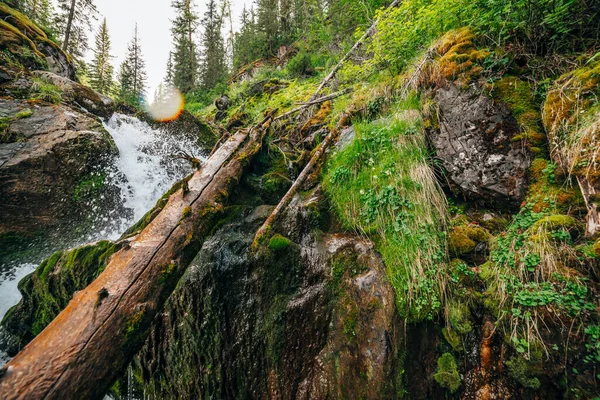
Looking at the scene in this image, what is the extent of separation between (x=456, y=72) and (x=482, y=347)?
298 cm

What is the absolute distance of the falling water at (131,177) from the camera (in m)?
4.61

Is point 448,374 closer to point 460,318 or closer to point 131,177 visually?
point 460,318

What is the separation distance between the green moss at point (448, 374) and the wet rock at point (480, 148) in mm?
1604

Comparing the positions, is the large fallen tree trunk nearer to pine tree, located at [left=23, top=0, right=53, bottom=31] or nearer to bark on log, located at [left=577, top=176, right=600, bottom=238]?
bark on log, located at [left=577, top=176, right=600, bottom=238]

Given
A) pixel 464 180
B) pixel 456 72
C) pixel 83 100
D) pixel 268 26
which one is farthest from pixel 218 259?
pixel 268 26

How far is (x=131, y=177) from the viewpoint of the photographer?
6270 millimetres

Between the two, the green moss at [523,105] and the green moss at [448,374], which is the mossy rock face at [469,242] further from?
the green moss at [523,105]

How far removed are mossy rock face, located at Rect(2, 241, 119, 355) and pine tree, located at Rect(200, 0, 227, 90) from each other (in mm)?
20543

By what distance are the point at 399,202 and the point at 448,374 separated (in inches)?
61.5

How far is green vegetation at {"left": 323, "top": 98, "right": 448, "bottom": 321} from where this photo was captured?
2.17 meters

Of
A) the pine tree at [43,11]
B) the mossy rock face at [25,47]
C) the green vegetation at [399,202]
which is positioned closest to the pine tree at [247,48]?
the mossy rock face at [25,47]

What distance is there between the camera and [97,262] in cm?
338

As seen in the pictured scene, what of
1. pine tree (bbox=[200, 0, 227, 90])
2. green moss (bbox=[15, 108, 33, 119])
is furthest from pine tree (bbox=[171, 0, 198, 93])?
green moss (bbox=[15, 108, 33, 119])

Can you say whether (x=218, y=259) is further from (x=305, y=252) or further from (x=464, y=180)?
(x=464, y=180)
